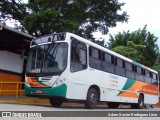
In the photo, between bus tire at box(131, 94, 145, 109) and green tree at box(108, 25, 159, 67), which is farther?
green tree at box(108, 25, 159, 67)

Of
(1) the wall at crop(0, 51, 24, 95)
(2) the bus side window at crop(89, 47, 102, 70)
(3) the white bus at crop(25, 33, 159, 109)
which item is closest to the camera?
(3) the white bus at crop(25, 33, 159, 109)

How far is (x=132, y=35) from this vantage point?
134 ft

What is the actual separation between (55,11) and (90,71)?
22.2ft

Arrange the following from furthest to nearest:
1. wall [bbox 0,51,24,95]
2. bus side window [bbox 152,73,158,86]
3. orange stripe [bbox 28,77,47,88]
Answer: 1. bus side window [bbox 152,73,158,86]
2. wall [bbox 0,51,24,95]
3. orange stripe [bbox 28,77,47,88]

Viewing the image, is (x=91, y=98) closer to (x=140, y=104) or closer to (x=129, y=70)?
(x=129, y=70)

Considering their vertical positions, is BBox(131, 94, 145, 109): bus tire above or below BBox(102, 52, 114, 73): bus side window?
below

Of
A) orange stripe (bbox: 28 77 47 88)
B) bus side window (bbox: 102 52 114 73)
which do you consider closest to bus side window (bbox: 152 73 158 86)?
bus side window (bbox: 102 52 114 73)

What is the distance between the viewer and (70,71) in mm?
12656

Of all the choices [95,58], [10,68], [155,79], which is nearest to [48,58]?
[95,58]

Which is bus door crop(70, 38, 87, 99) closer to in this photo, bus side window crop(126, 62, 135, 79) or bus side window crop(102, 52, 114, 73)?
bus side window crop(102, 52, 114, 73)

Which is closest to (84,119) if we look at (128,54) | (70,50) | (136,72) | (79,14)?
(70,50)

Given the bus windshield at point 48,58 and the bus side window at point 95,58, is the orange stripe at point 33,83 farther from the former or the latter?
the bus side window at point 95,58

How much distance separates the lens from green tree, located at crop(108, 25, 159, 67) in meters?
34.8

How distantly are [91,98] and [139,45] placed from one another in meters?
24.1
